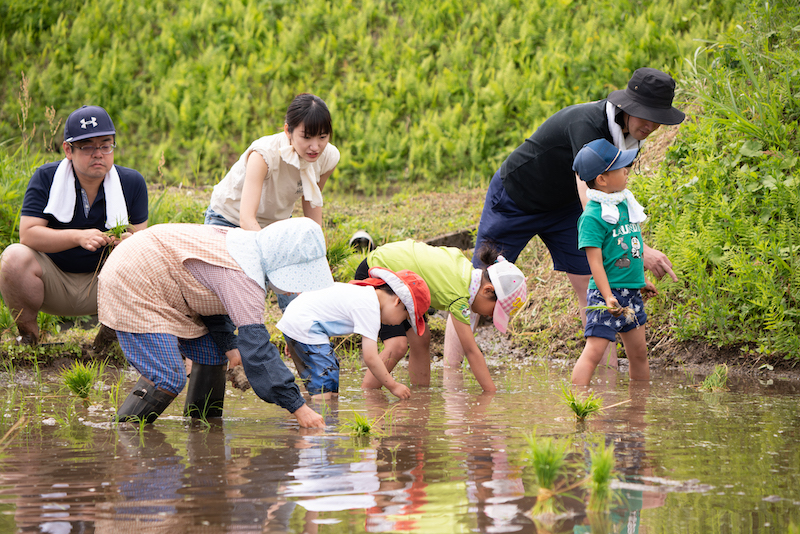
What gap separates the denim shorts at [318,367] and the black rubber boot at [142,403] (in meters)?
0.94

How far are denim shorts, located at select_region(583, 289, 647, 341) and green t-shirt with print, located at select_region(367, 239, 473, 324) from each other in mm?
747

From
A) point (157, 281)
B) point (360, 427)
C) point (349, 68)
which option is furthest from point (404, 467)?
point (349, 68)

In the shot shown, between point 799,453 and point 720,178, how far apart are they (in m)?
3.15

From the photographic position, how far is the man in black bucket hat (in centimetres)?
407

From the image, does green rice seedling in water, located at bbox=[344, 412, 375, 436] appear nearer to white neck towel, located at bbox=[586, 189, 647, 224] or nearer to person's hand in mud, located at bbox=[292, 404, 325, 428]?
person's hand in mud, located at bbox=[292, 404, 325, 428]

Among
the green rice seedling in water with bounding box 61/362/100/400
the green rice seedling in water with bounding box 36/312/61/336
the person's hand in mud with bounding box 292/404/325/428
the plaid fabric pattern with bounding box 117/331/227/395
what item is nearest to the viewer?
the person's hand in mud with bounding box 292/404/325/428

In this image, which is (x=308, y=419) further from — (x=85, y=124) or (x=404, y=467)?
(x=85, y=124)

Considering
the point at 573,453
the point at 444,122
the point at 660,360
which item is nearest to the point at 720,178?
the point at 660,360

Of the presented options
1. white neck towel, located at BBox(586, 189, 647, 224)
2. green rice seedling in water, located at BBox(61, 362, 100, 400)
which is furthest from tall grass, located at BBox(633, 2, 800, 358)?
green rice seedling in water, located at BBox(61, 362, 100, 400)

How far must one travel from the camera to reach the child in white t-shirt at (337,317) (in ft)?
13.6

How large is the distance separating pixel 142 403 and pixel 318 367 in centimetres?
107

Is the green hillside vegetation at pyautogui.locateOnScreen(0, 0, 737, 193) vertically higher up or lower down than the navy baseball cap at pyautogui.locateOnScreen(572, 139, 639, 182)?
higher up

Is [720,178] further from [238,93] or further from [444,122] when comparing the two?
[238,93]

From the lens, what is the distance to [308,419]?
334cm
